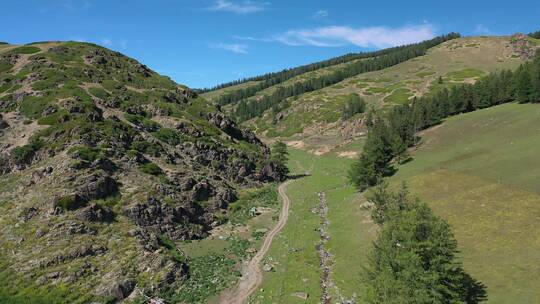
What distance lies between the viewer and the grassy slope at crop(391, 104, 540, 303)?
1754 inches

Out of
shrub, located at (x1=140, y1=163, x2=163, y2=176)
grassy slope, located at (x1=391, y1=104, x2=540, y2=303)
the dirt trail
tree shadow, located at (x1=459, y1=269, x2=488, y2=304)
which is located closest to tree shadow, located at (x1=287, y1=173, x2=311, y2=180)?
grassy slope, located at (x1=391, y1=104, x2=540, y2=303)

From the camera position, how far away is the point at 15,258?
200 feet

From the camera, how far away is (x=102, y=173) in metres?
80.1

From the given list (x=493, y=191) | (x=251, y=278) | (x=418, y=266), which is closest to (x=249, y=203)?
(x=251, y=278)

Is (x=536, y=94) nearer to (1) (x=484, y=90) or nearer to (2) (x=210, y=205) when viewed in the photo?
(1) (x=484, y=90)

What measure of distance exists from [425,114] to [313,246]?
8337cm

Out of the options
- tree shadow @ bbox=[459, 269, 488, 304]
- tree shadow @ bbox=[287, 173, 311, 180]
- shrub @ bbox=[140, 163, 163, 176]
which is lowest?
tree shadow @ bbox=[459, 269, 488, 304]

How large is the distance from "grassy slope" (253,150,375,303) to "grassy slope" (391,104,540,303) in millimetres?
12493

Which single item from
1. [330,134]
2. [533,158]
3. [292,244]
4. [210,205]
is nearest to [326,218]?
[292,244]

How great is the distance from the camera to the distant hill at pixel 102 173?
196 ft

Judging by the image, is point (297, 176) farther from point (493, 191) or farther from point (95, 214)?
point (95, 214)

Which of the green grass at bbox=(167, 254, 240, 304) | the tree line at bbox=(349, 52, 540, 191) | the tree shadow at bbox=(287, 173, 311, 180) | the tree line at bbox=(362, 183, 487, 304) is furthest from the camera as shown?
the tree shadow at bbox=(287, 173, 311, 180)

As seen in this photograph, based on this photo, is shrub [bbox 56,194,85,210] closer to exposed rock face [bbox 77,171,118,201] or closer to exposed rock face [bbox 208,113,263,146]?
exposed rock face [bbox 77,171,118,201]

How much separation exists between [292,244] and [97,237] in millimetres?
32472
